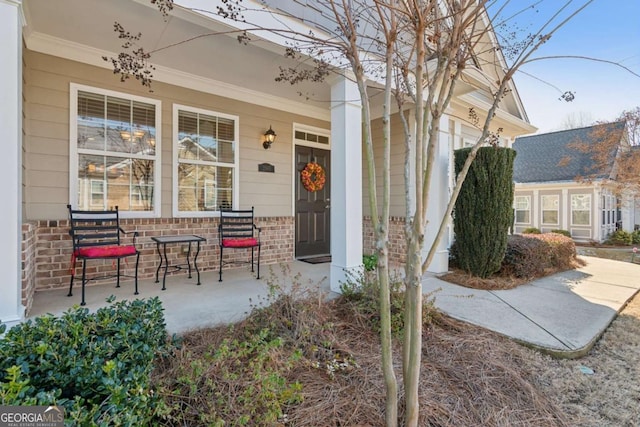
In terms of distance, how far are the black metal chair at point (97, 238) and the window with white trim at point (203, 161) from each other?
32.8 inches

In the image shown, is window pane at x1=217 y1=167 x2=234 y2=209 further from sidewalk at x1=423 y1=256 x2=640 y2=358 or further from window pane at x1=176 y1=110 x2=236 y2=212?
sidewalk at x1=423 y1=256 x2=640 y2=358

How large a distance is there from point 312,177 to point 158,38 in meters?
3.21

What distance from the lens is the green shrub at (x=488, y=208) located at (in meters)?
4.48

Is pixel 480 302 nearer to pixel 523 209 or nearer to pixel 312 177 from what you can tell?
pixel 312 177

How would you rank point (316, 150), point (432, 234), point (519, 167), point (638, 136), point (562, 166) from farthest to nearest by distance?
point (519, 167)
point (562, 166)
point (638, 136)
point (316, 150)
point (432, 234)

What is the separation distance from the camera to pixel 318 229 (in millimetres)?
6062

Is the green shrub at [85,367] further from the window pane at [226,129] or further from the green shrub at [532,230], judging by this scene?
the green shrub at [532,230]

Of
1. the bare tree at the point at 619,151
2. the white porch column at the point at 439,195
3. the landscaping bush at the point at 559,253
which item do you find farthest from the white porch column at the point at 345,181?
the bare tree at the point at 619,151

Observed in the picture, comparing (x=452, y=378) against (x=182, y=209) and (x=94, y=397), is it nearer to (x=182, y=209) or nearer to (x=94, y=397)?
(x=94, y=397)

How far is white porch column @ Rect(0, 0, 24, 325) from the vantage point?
2.06m

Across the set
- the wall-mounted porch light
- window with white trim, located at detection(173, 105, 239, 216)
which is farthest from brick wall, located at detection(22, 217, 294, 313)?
the wall-mounted porch light

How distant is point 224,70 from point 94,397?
12.8ft

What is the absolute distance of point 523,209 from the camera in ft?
44.0

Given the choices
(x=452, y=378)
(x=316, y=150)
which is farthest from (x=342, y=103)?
(x=452, y=378)
